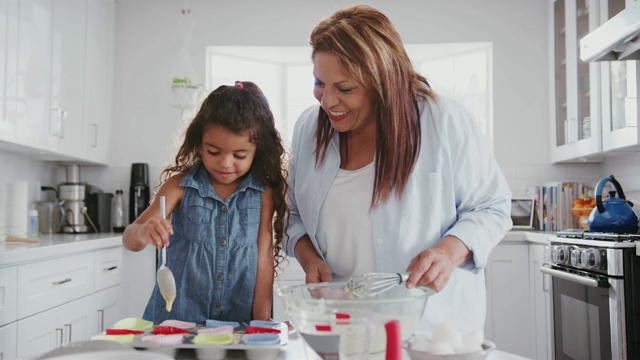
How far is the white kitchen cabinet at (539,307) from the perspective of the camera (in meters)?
3.56

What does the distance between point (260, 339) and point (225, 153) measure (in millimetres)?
670

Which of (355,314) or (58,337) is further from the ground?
(355,314)

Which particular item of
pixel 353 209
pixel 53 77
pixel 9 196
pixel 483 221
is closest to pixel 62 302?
pixel 9 196

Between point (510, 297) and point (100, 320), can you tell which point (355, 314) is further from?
point (510, 297)

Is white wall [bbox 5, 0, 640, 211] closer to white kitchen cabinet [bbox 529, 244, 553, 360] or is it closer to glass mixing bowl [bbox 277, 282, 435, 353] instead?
white kitchen cabinet [bbox 529, 244, 553, 360]

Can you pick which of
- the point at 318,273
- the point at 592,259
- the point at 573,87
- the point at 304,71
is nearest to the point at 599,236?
the point at 592,259

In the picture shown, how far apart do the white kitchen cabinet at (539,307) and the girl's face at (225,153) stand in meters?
2.36

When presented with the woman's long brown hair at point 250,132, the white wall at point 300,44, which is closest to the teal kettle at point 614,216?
the white wall at point 300,44

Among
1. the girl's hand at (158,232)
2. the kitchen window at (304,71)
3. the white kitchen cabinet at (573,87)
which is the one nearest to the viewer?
the girl's hand at (158,232)

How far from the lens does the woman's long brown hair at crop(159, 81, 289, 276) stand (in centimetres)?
164

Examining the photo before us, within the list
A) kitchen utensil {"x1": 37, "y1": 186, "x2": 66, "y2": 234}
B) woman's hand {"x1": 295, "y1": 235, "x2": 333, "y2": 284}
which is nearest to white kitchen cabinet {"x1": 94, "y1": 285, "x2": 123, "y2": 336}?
kitchen utensil {"x1": 37, "y1": 186, "x2": 66, "y2": 234}

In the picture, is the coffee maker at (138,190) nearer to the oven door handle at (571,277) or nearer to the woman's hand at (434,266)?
the oven door handle at (571,277)

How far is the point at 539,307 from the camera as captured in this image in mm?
3643

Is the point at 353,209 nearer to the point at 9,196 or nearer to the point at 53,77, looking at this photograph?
the point at 9,196
